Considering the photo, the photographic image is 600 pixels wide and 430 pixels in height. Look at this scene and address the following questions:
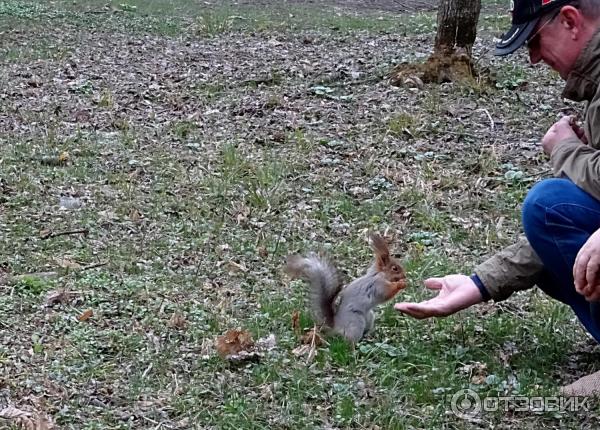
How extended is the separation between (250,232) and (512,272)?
1.85 m

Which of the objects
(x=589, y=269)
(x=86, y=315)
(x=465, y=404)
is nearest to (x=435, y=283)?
(x=465, y=404)

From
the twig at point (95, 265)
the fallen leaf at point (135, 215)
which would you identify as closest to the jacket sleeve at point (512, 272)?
the twig at point (95, 265)

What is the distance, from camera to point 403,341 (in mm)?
3236

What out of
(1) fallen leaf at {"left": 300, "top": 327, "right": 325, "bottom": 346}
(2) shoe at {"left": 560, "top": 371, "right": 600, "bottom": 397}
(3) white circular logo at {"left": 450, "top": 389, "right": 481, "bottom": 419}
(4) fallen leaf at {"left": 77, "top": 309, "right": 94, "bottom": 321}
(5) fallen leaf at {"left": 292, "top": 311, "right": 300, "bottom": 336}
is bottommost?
(4) fallen leaf at {"left": 77, "top": 309, "right": 94, "bottom": 321}

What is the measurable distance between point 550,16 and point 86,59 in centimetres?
722

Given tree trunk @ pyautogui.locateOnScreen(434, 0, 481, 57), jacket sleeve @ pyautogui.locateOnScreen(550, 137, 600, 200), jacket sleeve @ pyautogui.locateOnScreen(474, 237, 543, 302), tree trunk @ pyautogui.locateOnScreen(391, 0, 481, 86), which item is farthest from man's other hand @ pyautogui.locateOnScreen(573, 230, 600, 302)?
tree trunk @ pyautogui.locateOnScreen(434, 0, 481, 57)

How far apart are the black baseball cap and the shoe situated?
981 mm

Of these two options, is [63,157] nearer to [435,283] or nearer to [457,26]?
[457,26]

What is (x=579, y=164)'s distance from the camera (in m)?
2.61

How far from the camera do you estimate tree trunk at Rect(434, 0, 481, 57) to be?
705 cm

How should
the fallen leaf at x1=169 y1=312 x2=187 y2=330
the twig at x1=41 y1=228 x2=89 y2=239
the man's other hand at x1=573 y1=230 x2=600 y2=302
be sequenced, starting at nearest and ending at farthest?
the man's other hand at x1=573 y1=230 x2=600 y2=302
the fallen leaf at x1=169 y1=312 x2=187 y2=330
the twig at x1=41 y1=228 x2=89 y2=239

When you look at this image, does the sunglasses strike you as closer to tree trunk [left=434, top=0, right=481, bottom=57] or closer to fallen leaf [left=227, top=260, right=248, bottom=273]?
fallen leaf [left=227, top=260, right=248, bottom=273]

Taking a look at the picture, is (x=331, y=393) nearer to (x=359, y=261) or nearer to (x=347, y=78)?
(x=359, y=261)

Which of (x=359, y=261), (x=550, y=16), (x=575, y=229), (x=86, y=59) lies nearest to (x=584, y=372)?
(x=575, y=229)
